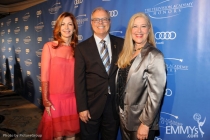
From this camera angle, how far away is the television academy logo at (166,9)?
1.89 meters

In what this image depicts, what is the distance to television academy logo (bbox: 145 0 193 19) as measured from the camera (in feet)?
6.20

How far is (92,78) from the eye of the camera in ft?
6.19

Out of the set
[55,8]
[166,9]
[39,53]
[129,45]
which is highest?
[55,8]

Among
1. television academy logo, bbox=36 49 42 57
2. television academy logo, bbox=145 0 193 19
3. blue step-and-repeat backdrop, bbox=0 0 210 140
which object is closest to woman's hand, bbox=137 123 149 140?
blue step-and-repeat backdrop, bbox=0 0 210 140

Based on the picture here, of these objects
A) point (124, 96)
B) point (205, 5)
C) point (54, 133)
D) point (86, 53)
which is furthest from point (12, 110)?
point (205, 5)

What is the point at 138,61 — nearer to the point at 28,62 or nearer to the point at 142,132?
the point at 142,132

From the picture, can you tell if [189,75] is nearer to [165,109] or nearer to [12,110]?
[165,109]

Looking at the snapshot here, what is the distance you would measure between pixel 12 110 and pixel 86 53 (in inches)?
143

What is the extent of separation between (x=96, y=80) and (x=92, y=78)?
55mm

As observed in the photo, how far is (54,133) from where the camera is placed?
85.7 inches

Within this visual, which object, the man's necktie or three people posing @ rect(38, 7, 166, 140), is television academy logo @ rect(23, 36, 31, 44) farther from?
the man's necktie

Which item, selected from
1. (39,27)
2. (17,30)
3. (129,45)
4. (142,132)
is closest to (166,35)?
(129,45)

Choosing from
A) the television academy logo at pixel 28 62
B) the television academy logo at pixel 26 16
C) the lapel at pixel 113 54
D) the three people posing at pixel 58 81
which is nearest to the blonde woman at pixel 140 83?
the lapel at pixel 113 54

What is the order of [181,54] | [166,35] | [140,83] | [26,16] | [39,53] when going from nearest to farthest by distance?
[140,83], [181,54], [166,35], [39,53], [26,16]
